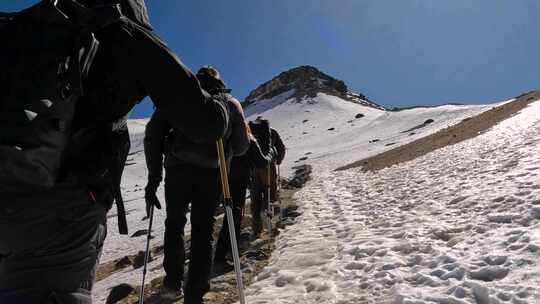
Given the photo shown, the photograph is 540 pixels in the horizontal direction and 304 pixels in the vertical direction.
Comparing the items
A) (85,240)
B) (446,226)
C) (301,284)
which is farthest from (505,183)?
(85,240)

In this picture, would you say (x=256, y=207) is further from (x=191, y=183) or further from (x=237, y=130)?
(x=191, y=183)

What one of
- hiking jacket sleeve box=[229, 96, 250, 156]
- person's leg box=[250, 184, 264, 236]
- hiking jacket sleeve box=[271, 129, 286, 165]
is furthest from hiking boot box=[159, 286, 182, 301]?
hiking jacket sleeve box=[271, 129, 286, 165]

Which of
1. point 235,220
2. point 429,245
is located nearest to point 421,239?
point 429,245

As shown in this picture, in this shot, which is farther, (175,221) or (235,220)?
(235,220)

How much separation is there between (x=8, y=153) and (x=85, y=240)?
482 mm

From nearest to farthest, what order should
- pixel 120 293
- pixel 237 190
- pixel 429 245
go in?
pixel 429 245 → pixel 120 293 → pixel 237 190

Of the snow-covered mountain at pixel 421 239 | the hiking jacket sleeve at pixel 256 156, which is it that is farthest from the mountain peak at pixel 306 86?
the hiking jacket sleeve at pixel 256 156

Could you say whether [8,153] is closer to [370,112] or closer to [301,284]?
[301,284]

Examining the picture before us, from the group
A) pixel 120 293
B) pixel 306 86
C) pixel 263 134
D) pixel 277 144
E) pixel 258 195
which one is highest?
pixel 306 86

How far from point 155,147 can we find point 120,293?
105 inches

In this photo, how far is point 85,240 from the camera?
168cm

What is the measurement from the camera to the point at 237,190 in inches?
263

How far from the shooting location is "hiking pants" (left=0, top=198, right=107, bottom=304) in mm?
1524

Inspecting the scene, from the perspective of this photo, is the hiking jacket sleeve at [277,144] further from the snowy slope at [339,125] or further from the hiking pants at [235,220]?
the snowy slope at [339,125]
